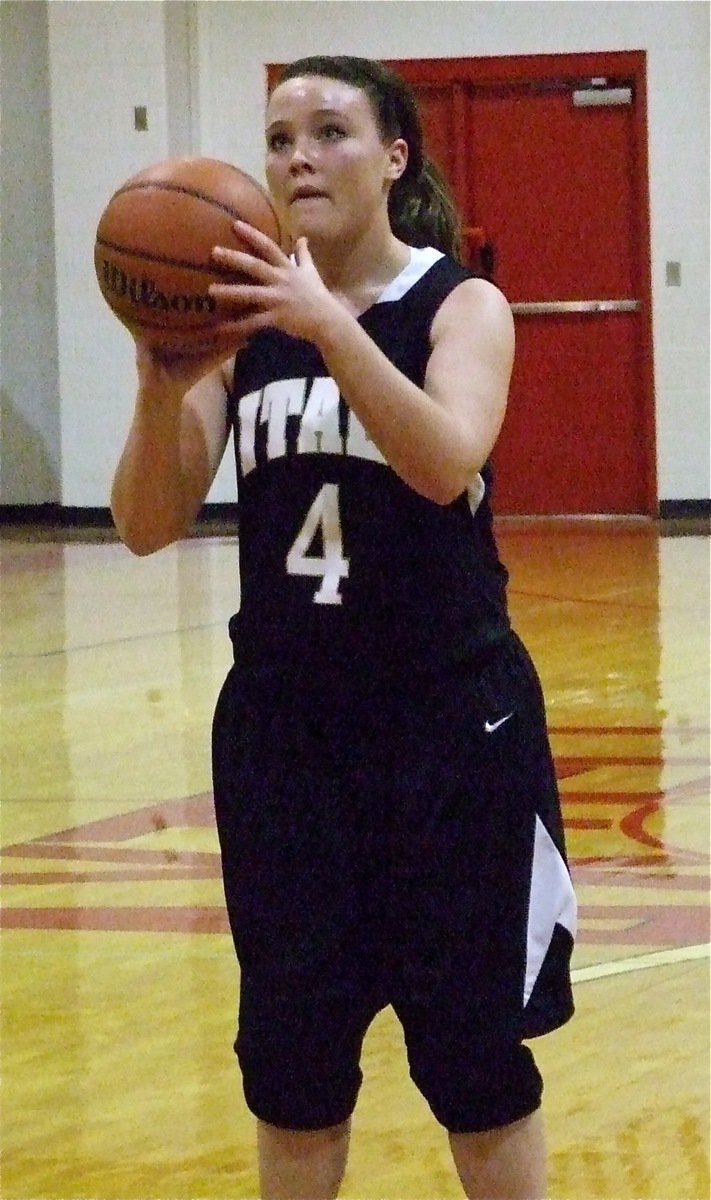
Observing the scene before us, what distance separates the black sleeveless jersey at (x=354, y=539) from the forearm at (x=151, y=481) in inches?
3.5

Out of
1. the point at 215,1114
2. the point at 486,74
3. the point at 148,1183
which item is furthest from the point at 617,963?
the point at 486,74

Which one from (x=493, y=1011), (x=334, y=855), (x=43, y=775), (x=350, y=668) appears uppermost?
(x=350, y=668)

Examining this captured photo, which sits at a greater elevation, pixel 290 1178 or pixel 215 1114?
pixel 290 1178

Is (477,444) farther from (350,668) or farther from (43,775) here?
(43,775)

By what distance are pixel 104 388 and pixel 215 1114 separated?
32.3ft

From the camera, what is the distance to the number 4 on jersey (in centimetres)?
193

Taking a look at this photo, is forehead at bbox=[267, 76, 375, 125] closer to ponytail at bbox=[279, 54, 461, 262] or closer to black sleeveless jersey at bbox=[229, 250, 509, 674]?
ponytail at bbox=[279, 54, 461, 262]

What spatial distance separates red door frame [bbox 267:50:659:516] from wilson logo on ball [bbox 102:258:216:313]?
32.8 ft

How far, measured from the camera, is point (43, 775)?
17.2 ft

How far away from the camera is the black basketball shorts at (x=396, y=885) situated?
6.30 ft

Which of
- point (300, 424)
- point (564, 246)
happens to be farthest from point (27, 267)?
point (300, 424)

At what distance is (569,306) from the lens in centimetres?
1204

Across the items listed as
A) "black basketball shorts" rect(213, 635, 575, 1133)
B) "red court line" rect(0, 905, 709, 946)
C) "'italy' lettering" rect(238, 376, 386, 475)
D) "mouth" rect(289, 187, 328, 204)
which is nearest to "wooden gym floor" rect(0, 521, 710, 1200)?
"red court line" rect(0, 905, 709, 946)

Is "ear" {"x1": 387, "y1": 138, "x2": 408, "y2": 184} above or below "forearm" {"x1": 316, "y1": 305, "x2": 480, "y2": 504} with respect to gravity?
above
